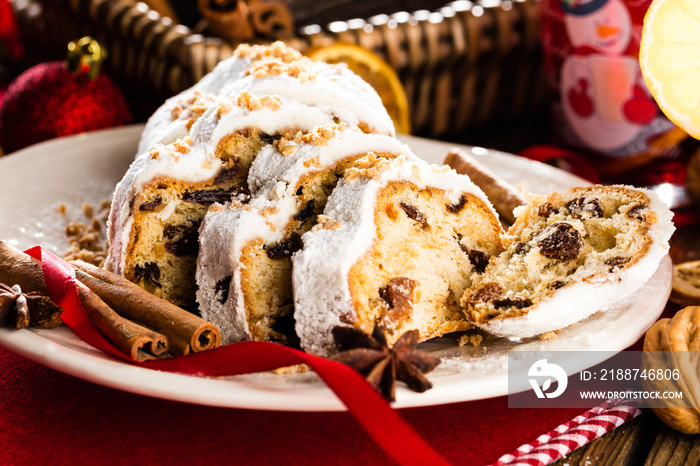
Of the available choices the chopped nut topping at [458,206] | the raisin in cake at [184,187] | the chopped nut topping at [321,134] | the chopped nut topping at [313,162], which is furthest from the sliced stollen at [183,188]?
the chopped nut topping at [458,206]

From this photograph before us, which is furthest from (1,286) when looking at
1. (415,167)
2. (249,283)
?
(415,167)

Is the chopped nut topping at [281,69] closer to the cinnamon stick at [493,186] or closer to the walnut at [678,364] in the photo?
the cinnamon stick at [493,186]

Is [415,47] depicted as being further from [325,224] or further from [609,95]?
[325,224]

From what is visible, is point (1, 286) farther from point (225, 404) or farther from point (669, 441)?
point (669, 441)

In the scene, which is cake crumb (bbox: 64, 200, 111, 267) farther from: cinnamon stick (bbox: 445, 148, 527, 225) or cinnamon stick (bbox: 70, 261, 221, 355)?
cinnamon stick (bbox: 445, 148, 527, 225)

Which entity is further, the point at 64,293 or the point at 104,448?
the point at 64,293

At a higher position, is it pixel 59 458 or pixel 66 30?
pixel 66 30
